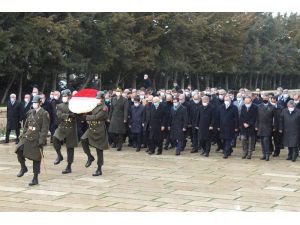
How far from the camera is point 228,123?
15055 millimetres

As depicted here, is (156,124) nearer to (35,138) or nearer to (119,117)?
(119,117)

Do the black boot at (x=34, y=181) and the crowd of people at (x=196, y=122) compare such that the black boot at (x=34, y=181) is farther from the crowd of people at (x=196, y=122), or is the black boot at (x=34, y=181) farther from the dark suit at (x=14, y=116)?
the dark suit at (x=14, y=116)

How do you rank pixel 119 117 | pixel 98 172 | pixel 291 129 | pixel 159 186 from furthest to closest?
pixel 119 117
pixel 291 129
pixel 98 172
pixel 159 186

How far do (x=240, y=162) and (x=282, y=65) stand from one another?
179 feet

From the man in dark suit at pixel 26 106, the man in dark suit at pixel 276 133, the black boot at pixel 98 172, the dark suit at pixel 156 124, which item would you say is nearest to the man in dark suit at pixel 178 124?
the dark suit at pixel 156 124

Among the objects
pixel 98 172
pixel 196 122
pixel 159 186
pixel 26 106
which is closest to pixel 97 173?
pixel 98 172

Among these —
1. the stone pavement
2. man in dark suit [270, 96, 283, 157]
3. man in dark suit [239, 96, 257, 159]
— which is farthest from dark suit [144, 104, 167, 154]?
man in dark suit [270, 96, 283, 157]

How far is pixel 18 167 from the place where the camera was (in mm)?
13078

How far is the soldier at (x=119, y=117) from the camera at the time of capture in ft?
53.7

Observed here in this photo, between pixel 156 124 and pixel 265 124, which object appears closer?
pixel 265 124

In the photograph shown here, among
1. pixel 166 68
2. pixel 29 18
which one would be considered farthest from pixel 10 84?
pixel 166 68

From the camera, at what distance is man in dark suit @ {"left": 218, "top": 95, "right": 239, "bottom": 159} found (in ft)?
49.3

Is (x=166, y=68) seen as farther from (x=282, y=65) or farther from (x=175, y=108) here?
(x=282, y=65)

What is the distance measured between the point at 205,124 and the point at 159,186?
4838 millimetres
